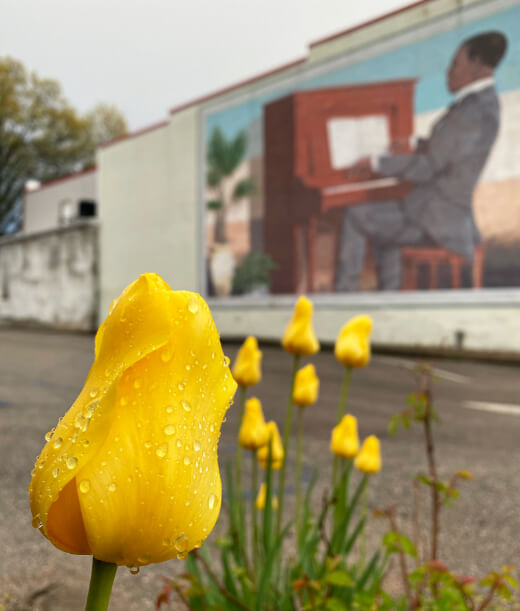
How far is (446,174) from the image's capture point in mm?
11375

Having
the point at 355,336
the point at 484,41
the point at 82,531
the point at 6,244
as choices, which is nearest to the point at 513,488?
Answer: the point at 355,336

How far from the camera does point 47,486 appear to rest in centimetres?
32

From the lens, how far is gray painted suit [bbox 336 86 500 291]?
36.0 feet

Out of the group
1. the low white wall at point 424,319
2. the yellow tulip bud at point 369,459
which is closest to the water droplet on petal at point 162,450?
the yellow tulip bud at point 369,459

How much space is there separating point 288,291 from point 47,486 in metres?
13.7

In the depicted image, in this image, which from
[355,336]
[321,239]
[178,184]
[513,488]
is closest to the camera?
[355,336]

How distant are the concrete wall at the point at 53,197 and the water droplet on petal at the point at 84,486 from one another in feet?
72.1

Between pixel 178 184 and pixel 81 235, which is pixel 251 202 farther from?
pixel 81 235

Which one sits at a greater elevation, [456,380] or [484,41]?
[484,41]

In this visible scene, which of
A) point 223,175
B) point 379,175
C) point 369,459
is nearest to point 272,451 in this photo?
point 369,459

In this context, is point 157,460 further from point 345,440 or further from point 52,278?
point 52,278

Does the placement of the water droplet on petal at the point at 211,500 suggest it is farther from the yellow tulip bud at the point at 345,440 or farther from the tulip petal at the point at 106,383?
the yellow tulip bud at the point at 345,440

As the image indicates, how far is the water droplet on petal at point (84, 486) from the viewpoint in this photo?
1.02ft

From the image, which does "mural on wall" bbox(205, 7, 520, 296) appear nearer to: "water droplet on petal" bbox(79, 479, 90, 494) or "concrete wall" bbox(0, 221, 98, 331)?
"concrete wall" bbox(0, 221, 98, 331)
